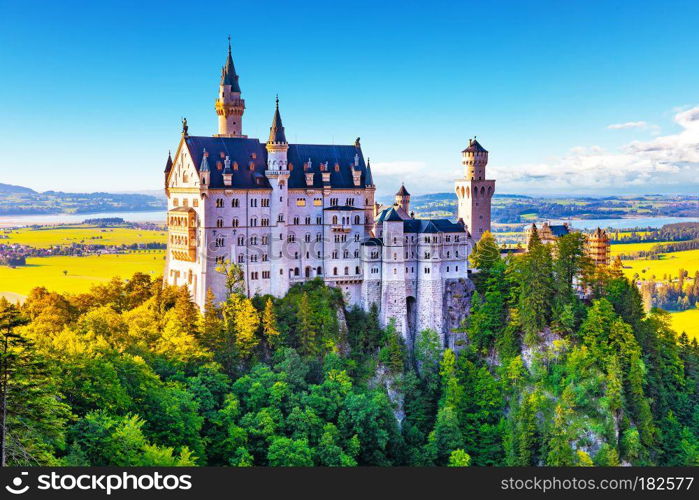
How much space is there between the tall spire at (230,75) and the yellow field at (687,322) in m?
82.5

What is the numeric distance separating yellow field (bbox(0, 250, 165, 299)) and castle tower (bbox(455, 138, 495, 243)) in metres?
39.9

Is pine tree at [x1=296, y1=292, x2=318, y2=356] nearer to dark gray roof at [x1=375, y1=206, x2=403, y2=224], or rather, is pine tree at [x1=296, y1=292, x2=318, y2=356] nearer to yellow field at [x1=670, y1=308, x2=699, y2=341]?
dark gray roof at [x1=375, y1=206, x2=403, y2=224]

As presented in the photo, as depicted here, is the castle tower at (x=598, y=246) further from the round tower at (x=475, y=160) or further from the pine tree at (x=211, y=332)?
the pine tree at (x=211, y=332)

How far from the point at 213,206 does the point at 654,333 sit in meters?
49.0

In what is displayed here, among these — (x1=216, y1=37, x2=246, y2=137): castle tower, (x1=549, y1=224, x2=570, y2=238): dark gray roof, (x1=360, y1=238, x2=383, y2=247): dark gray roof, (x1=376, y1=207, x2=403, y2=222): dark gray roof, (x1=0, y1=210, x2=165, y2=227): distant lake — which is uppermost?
(x1=216, y1=37, x2=246, y2=137): castle tower

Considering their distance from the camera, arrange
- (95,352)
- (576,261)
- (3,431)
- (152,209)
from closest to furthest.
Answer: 1. (3,431)
2. (95,352)
3. (576,261)
4. (152,209)

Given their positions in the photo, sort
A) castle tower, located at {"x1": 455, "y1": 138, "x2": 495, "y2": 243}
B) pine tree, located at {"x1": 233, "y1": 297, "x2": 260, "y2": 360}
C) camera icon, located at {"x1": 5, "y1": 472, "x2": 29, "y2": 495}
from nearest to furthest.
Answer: camera icon, located at {"x1": 5, "y1": 472, "x2": 29, "y2": 495} < pine tree, located at {"x1": 233, "y1": 297, "x2": 260, "y2": 360} < castle tower, located at {"x1": 455, "y1": 138, "x2": 495, "y2": 243}

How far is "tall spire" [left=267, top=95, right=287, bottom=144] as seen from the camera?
85562mm

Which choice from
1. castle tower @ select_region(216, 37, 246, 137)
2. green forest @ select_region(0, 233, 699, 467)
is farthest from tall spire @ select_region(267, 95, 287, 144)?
green forest @ select_region(0, 233, 699, 467)

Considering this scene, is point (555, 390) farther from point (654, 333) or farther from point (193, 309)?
point (193, 309)

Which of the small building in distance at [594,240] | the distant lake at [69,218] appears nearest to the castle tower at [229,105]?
the small building in distance at [594,240]

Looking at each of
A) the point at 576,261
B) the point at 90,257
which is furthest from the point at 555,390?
the point at 90,257

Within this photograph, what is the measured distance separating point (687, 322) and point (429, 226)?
252 ft

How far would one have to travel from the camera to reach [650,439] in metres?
78.8
